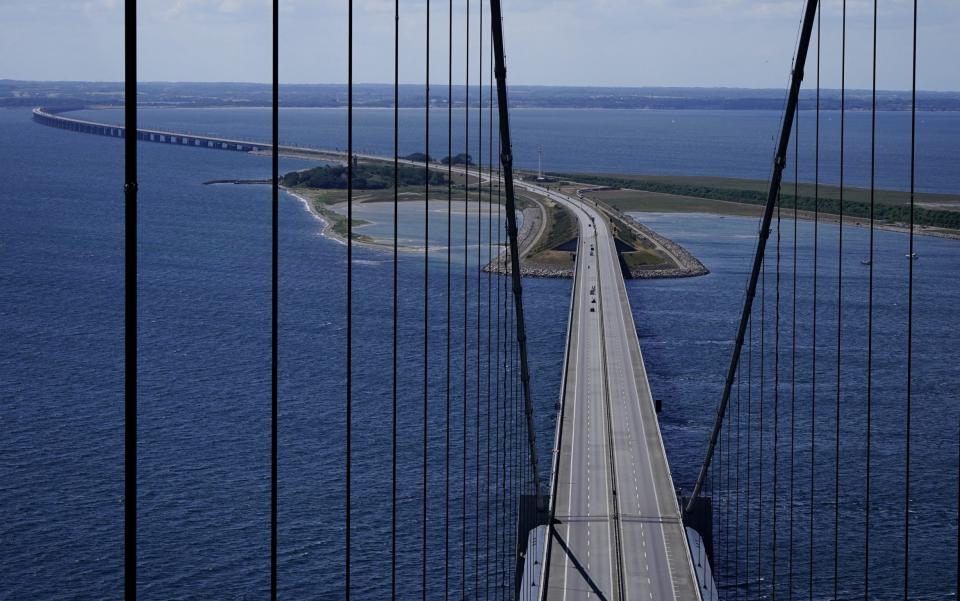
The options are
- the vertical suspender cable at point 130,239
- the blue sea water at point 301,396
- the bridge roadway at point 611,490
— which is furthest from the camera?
the blue sea water at point 301,396

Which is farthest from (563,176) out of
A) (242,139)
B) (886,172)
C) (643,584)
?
(643,584)

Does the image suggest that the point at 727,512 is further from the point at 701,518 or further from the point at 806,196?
the point at 806,196

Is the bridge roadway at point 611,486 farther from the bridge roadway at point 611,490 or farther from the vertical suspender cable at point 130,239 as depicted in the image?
the vertical suspender cable at point 130,239

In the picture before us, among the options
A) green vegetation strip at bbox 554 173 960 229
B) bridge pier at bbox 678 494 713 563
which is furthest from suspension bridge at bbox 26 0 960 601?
green vegetation strip at bbox 554 173 960 229

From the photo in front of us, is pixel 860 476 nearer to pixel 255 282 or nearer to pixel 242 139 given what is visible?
pixel 255 282

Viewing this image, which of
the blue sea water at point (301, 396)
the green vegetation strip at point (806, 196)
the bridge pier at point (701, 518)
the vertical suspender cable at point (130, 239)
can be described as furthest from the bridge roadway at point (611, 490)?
the green vegetation strip at point (806, 196)
